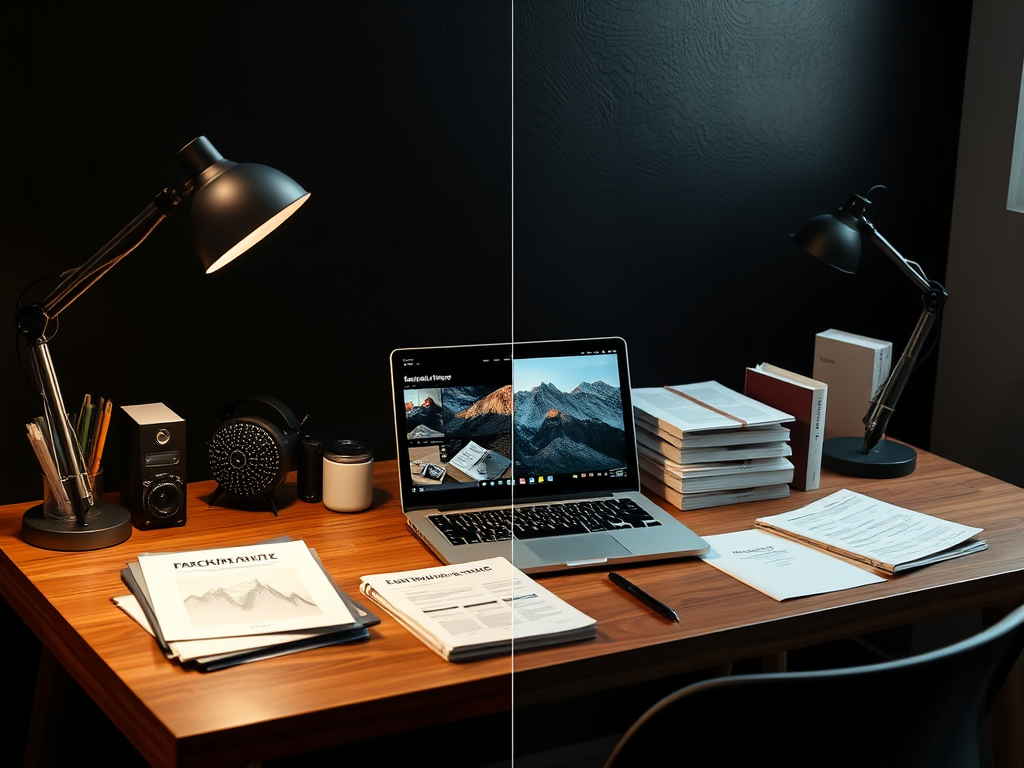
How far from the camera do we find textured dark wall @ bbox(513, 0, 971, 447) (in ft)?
5.81

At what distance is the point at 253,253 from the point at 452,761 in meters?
0.92

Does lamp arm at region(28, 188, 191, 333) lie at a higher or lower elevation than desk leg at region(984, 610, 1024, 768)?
higher

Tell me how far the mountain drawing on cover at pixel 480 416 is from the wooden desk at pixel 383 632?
0.16 meters

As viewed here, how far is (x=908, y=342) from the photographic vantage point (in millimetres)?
1762

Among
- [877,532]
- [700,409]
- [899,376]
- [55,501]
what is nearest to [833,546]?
[877,532]

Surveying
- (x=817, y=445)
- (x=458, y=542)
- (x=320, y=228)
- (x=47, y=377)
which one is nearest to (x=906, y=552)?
(x=817, y=445)

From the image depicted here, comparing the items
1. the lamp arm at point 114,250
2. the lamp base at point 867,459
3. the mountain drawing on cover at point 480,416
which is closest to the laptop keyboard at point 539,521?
the mountain drawing on cover at point 480,416

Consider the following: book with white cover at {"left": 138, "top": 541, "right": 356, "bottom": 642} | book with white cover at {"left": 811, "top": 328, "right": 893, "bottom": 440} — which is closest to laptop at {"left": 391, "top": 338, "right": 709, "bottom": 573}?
book with white cover at {"left": 138, "top": 541, "right": 356, "bottom": 642}

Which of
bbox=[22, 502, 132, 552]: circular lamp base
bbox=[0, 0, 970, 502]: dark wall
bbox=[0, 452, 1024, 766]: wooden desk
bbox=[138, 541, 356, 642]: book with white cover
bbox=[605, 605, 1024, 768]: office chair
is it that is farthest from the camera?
bbox=[0, 0, 970, 502]: dark wall

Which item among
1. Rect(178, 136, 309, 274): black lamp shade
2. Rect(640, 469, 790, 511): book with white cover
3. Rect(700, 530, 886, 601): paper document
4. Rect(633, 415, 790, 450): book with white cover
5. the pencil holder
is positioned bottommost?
Rect(700, 530, 886, 601): paper document

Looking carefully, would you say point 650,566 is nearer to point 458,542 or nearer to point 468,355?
point 458,542

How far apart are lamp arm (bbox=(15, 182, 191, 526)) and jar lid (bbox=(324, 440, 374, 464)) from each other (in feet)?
A: 1.11

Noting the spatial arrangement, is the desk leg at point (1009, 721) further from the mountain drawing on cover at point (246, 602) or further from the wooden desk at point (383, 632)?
the mountain drawing on cover at point (246, 602)

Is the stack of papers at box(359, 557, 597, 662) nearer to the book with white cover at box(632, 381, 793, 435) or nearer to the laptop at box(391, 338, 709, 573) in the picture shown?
the laptop at box(391, 338, 709, 573)
